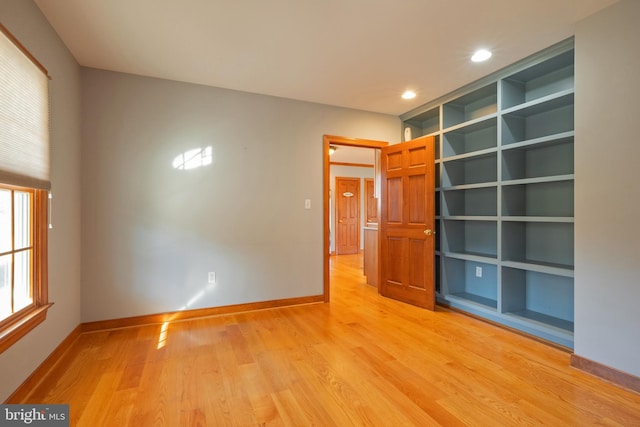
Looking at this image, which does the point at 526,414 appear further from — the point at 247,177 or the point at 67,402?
the point at 247,177

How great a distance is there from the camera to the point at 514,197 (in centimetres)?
295

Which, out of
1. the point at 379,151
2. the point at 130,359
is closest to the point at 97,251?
the point at 130,359

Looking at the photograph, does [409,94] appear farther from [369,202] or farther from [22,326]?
[369,202]

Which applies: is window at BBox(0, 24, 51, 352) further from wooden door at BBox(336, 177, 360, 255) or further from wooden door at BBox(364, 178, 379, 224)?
wooden door at BBox(364, 178, 379, 224)

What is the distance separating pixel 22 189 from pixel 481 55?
11.9ft

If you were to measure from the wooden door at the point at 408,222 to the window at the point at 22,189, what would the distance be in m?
3.38

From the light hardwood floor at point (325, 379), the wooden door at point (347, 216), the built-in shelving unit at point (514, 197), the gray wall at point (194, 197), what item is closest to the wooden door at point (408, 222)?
the built-in shelving unit at point (514, 197)

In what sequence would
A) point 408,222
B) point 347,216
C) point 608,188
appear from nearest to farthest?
point 608,188 < point 408,222 < point 347,216

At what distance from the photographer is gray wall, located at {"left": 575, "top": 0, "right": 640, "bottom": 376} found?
6.16ft

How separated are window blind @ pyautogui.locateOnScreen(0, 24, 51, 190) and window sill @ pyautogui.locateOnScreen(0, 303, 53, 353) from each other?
0.80 meters

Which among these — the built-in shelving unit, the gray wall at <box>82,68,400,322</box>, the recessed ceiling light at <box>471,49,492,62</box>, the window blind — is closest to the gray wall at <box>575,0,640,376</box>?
the built-in shelving unit

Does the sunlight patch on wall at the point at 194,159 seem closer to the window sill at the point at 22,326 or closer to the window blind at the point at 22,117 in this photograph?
the window blind at the point at 22,117

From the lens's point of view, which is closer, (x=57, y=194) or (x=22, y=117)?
(x=22, y=117)

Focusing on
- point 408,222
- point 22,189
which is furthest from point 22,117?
point 408,222
